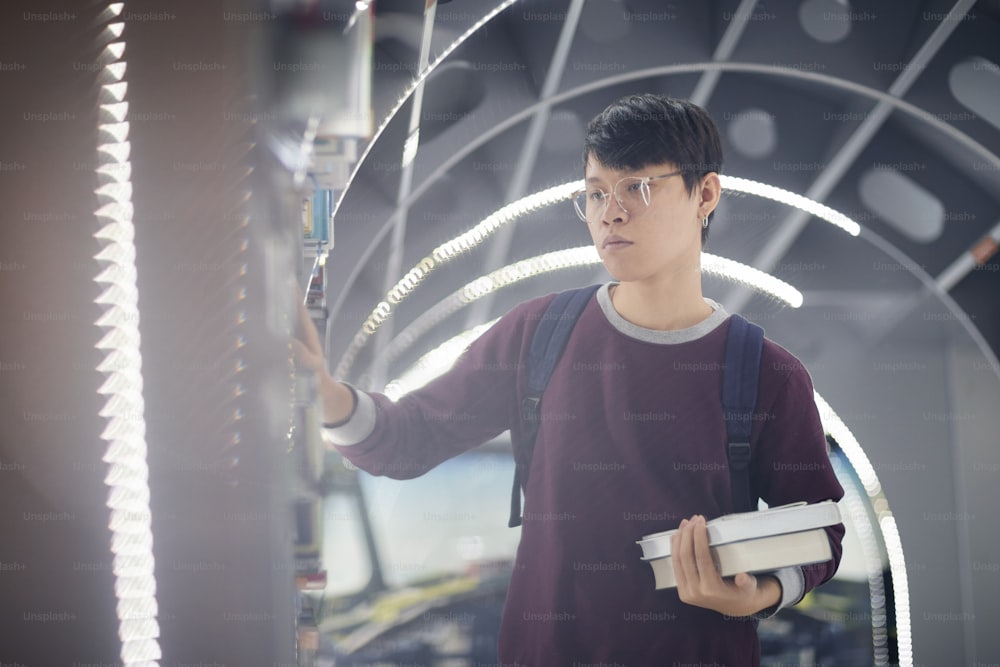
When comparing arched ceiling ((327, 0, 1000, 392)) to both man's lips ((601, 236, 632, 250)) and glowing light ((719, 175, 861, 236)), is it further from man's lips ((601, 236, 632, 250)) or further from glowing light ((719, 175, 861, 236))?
man's lips ((601, 236, 632, 250))

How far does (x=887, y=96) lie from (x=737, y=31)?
4.14ft

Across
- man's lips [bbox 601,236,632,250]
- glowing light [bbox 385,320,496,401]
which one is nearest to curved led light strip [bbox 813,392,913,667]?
glowing light [bbox 385,320,496,401]

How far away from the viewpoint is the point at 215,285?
4.90 feet

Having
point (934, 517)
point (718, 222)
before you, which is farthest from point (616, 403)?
point (934, 517)

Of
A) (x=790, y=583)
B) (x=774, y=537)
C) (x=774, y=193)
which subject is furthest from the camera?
(x=774, y=193)

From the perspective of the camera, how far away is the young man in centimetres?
282

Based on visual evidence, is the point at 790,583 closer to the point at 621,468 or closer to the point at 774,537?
the point at 774,537

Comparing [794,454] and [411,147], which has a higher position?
[411,147]

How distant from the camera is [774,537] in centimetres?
260

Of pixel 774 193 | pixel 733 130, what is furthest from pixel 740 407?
pixel 733 130

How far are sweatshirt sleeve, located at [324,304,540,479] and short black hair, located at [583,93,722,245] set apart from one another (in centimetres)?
62

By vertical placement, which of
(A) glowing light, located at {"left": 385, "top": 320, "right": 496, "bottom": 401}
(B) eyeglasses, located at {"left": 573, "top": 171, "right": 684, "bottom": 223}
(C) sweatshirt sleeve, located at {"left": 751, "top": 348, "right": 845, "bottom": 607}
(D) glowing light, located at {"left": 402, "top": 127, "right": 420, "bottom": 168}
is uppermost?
(D) glowing light, located at {"left": 402, "top": 127, "right": 420, "bottom": 168}

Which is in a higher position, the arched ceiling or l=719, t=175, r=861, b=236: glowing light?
→ the arched ceiling

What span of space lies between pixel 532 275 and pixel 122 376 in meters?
6.76
